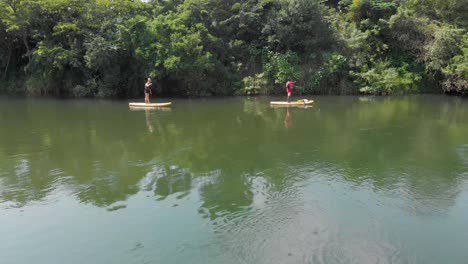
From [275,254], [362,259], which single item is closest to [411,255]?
[362,259]

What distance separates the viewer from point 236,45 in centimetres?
2995

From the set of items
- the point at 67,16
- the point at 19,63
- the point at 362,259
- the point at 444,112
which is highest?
the point at 67,16

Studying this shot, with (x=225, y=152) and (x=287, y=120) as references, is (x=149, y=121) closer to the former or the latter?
(x=287, y=120)

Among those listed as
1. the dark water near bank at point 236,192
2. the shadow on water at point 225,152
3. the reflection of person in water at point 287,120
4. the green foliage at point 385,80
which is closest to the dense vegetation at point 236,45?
the green foliage at point 385,80

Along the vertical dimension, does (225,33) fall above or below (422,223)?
above

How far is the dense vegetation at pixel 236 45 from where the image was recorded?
2709cm

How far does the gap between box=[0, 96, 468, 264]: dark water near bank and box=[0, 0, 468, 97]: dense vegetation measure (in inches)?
421

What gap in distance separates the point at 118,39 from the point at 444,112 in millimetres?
18471

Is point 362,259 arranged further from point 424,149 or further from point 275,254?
point 424,149

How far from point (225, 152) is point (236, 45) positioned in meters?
18.5

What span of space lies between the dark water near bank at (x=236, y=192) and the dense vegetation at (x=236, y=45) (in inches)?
421

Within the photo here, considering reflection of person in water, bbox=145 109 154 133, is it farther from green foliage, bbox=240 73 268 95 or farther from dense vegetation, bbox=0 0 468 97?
green foliage, bbox=240 73 268 95

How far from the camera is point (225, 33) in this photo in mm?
30656

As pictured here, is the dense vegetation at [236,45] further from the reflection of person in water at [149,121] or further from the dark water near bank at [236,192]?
the dark water near bank at [236,192]
